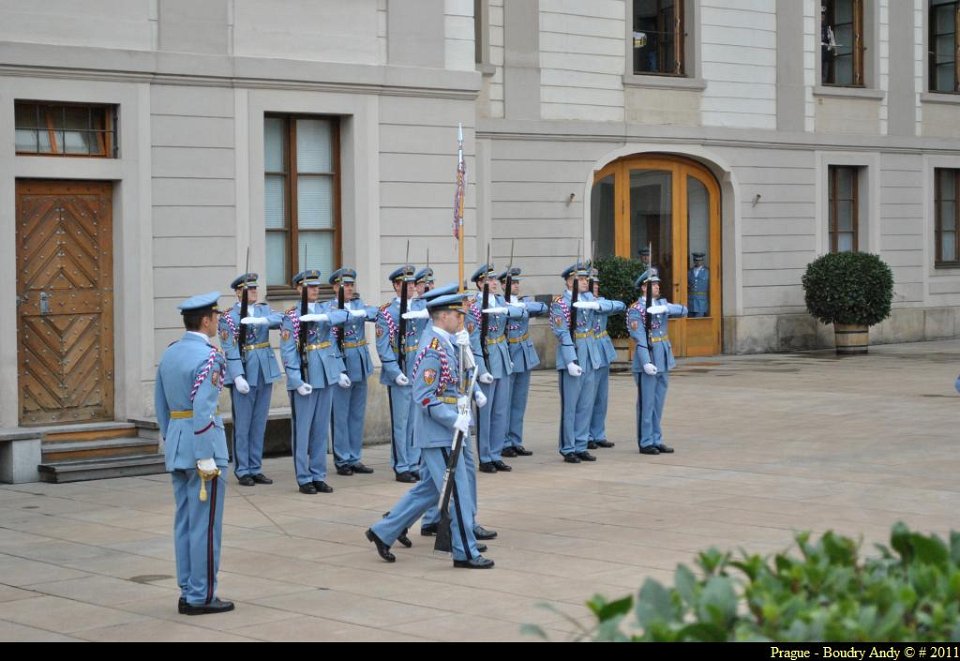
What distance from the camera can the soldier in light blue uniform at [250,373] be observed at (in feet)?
45.6

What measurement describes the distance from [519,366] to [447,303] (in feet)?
16.3

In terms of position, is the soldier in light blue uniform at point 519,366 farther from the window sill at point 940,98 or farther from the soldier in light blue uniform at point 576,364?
the window sill at point 940,98

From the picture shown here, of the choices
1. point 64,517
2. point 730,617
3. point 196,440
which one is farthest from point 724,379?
point 730,617

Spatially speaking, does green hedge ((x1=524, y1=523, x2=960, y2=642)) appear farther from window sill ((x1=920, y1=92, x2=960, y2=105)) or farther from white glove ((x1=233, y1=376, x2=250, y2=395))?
window sill ((x1=920, y1=92, x2=960, y2=105))

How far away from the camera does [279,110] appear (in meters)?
16.0

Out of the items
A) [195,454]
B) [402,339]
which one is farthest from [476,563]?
[402,339]

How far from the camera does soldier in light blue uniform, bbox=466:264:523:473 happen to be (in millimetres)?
14266

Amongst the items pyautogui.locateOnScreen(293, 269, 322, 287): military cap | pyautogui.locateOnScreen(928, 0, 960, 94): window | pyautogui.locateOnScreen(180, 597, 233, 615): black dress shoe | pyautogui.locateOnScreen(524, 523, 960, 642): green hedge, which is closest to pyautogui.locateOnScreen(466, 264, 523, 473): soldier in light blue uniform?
pyautogui.locateOnScreen(293, 269, 322, 287): military cap

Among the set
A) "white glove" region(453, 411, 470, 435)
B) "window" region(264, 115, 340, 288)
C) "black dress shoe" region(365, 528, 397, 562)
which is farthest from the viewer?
"window" region(264, 115, 340, 288)

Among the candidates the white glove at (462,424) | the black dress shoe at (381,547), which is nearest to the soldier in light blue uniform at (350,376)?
the black dress shoe at (381,547)

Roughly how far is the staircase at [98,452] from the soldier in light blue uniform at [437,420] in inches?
185

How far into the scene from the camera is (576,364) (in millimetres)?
15023

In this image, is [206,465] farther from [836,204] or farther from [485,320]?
[836,204]

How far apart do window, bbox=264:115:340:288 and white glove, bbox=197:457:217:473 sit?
765 cm
